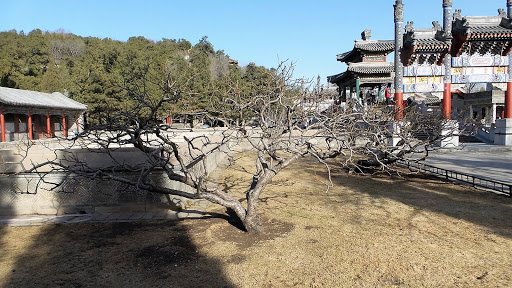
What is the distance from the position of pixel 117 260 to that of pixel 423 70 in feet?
68.1

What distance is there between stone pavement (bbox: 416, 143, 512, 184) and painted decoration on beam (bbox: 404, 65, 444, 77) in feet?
15.4

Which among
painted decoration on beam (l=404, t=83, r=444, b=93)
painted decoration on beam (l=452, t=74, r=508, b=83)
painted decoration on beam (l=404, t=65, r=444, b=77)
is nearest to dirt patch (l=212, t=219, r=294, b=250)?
painted decoration on beam (l=404, t=83, r=444, b=93)

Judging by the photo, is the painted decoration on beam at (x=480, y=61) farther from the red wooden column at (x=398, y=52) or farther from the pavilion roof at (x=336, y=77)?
the pavilion roof at (x=336, y=77)

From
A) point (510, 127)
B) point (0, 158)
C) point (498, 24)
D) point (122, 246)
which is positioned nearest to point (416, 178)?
point (122, 246)

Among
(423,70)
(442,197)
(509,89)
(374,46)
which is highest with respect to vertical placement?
(374,46)

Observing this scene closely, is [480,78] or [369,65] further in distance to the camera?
[369,65]

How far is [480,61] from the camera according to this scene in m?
20.7

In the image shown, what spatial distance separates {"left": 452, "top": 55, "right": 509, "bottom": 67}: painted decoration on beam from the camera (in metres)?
20.4

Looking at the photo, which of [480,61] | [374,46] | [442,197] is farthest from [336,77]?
[442,197]

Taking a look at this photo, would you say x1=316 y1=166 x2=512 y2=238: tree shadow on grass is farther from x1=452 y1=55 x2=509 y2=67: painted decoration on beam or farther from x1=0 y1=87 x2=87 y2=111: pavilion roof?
x1=0 y1=87 x2=87 y2=111: pavilion roof

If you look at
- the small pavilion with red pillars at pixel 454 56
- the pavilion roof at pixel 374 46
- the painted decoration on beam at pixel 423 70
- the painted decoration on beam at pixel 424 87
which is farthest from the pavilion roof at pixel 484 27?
the pavilion roof at pixel 374 46

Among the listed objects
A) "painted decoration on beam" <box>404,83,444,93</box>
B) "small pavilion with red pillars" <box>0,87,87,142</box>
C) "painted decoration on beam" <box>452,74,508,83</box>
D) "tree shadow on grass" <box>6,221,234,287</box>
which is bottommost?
"tree shadow on grass" <box>6,221,234,287</box>

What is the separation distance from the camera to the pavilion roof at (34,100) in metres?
22.6

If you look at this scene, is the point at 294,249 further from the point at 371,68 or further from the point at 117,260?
the point at 371,68
